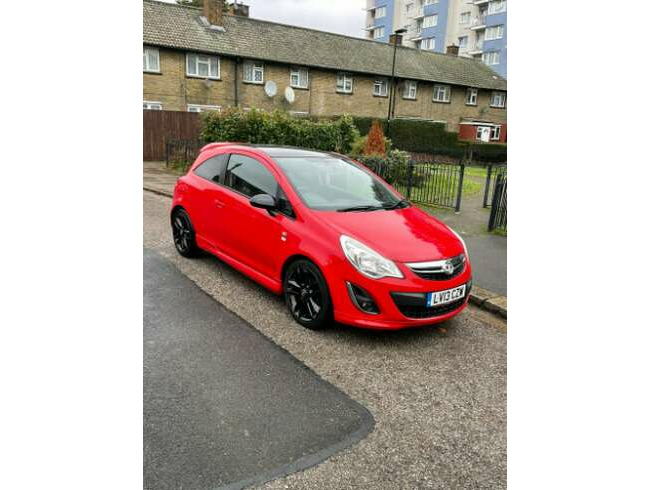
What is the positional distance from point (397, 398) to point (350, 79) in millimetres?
29845

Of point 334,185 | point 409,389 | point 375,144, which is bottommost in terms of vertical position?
point 409,389

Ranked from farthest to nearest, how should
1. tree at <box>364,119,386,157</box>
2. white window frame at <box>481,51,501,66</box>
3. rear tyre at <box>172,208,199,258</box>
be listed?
white window frame at <box>481,51,501,66</box> → tree at <box>364,119,386,157</box> → rear tyre at <box>172,208,199,258</box>

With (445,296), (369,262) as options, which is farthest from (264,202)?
(445,296)

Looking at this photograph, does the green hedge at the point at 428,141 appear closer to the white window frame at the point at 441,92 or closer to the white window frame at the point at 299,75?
the white window frame at the point at 441,92

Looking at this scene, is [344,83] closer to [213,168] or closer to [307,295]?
[213,168]

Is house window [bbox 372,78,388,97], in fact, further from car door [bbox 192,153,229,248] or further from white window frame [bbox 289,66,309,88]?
car door [bbox 192,153,229,248]

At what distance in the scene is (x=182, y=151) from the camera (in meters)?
16.1

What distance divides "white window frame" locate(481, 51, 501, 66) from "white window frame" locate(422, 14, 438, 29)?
9.37m

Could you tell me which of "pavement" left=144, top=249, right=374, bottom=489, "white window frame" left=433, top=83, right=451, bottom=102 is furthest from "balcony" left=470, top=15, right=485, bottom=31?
"pavement" left=144, top=249, right=374, bottom=489

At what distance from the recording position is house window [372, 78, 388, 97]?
3164cm

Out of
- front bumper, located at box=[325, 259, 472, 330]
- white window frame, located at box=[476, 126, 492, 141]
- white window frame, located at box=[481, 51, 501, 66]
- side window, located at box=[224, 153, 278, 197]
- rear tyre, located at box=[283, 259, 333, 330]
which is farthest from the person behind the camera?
white window frame, located at box=[481, 51, 501, 66]

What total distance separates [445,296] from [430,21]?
201 ft

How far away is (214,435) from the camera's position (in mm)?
2549
